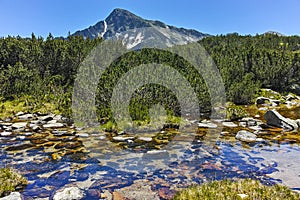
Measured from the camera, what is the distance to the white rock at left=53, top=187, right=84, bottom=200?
7783 millimetres

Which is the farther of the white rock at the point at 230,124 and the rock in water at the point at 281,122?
the white rock at the point at 230,124

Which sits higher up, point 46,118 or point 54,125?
point 46,118

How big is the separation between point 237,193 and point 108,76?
51.3ft

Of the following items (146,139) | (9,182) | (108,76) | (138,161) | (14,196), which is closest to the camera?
(14,196)

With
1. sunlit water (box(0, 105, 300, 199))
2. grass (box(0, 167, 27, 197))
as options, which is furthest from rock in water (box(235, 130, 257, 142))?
grass (box(0, 167, 27, 197))

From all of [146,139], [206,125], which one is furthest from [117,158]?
[206,125]

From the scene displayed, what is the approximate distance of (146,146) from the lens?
14039 millimetres

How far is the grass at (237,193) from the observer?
675cm

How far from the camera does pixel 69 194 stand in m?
7.91

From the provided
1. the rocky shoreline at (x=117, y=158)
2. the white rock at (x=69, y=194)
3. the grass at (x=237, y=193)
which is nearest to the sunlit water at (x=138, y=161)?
the rocky shoreline at (x=117, y=158)

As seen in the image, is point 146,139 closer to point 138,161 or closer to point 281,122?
point 138,161

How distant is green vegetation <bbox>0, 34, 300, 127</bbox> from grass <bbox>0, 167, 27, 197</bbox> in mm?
9155

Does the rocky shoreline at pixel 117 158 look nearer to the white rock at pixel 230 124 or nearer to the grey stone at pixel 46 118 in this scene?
the white rock at pixel 230 124

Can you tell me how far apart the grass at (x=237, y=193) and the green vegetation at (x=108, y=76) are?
36.4 ft
